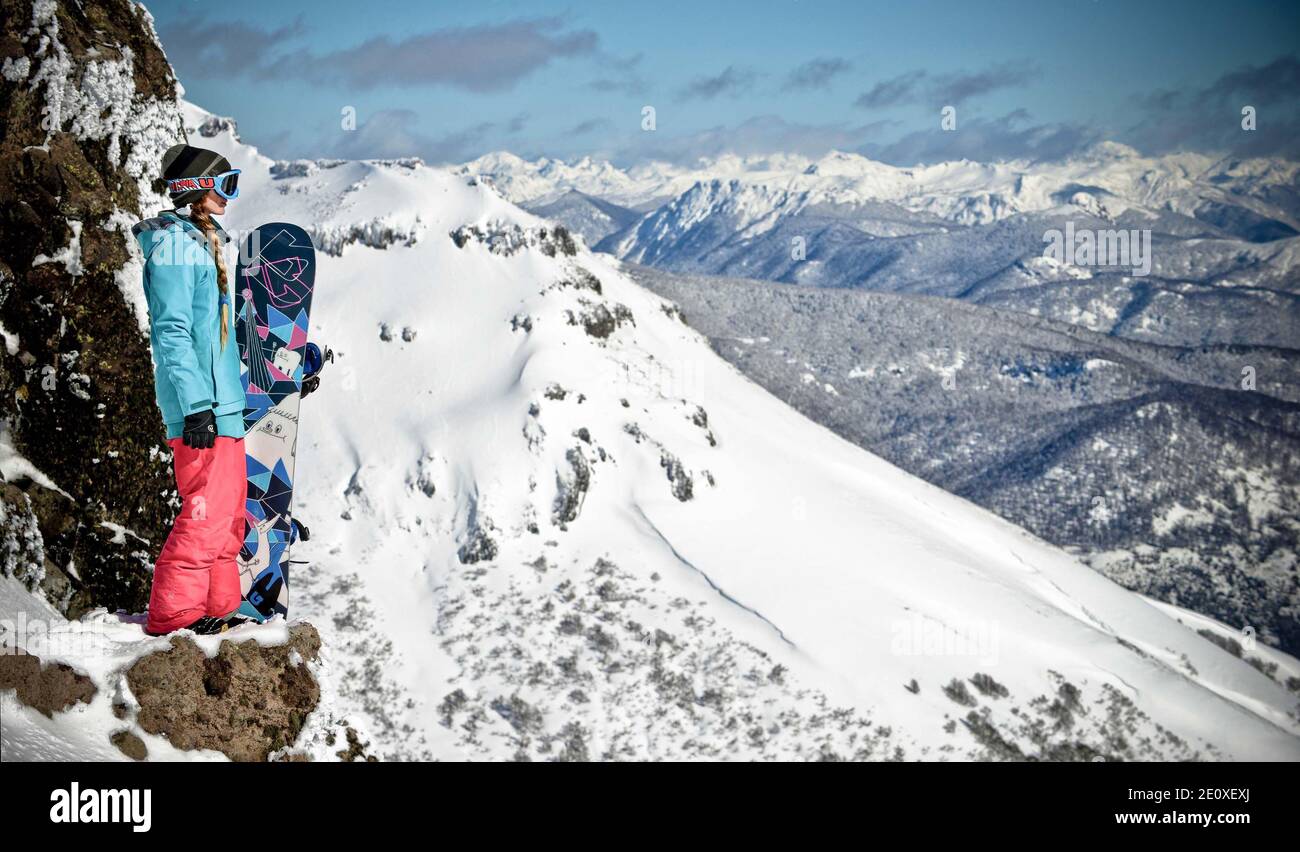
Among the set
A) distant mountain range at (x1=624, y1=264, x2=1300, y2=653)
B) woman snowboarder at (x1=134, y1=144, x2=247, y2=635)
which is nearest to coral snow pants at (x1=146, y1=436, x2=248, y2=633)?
woman snowboarder at (x1=134, y1=144, x2=247, y2=635)

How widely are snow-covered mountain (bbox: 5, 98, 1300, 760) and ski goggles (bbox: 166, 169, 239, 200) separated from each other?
1112 inches

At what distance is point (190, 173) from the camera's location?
23.5 ft

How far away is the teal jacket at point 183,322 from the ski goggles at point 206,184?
250mm

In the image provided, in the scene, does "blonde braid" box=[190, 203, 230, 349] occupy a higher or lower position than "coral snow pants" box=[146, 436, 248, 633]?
higher

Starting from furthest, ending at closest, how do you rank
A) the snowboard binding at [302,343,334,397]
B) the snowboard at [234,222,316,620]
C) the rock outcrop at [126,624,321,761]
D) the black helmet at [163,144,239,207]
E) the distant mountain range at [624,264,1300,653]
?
1. the distant mountain range at [624,264,1300,653]
2. the snowboard binding at [302,343,334,397]
3. the snowboard at [234,222,316,620]
4. the black helmet at [163,144,239,207]
5. the rock outcrop at [126,624,321,761]

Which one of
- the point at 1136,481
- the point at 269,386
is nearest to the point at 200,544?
the point at 269,386

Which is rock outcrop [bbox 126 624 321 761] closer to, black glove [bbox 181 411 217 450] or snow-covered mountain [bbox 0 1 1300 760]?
black glove [bbox 181 411 217 450]

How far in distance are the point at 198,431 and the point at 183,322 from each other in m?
0.89

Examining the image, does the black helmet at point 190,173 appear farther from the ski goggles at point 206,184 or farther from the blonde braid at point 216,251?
the blonde braid at point 216,251

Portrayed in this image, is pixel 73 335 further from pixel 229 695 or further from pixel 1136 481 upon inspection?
pixel 1136 481

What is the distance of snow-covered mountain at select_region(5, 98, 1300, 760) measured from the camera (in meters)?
38.7

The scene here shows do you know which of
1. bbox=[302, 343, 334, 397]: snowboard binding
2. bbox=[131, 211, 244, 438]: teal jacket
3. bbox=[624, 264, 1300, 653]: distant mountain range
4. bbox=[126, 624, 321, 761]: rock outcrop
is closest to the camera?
bbox=[126, 624, 321, 761]: rock outcrop
